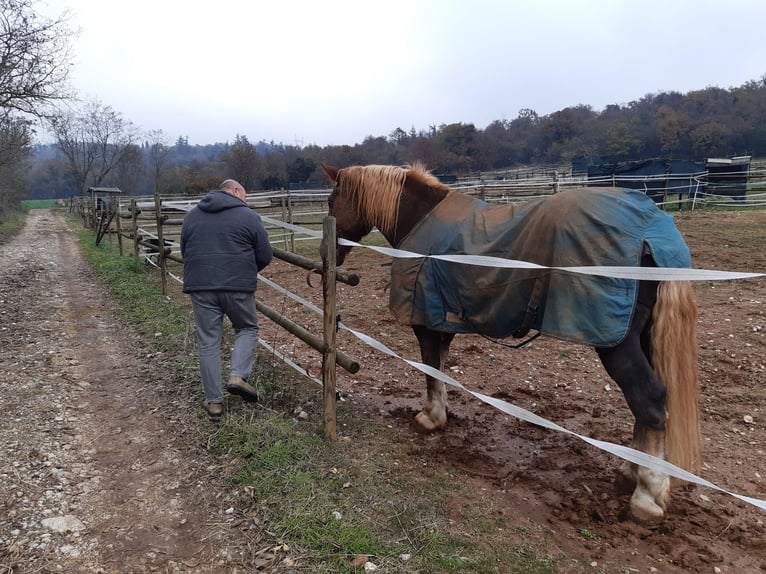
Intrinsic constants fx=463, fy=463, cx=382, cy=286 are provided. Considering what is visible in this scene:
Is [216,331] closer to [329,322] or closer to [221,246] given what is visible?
[221,246]

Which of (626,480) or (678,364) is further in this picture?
(626,480)

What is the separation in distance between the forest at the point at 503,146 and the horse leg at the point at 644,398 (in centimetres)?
3200

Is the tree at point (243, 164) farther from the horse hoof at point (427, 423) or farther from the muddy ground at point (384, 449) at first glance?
the horse hoof at point (427, 423)

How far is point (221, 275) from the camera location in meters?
3.33

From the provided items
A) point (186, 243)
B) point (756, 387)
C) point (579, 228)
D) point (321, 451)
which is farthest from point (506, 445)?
point (186, 243)

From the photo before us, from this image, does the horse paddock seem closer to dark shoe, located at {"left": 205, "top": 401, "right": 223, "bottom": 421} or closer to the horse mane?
the horse mane

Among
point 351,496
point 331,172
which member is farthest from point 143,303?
point 351,496

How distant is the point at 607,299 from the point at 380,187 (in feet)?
6.25

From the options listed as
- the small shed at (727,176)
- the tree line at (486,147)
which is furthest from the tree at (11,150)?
the small shed at (727,176)

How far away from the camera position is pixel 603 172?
24.6m

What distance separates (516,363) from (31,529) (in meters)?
4.13

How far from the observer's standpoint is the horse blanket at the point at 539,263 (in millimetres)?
2445

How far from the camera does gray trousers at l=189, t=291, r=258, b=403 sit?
3.40 meters

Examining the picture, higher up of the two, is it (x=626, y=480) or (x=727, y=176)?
(x=727, y=176)
